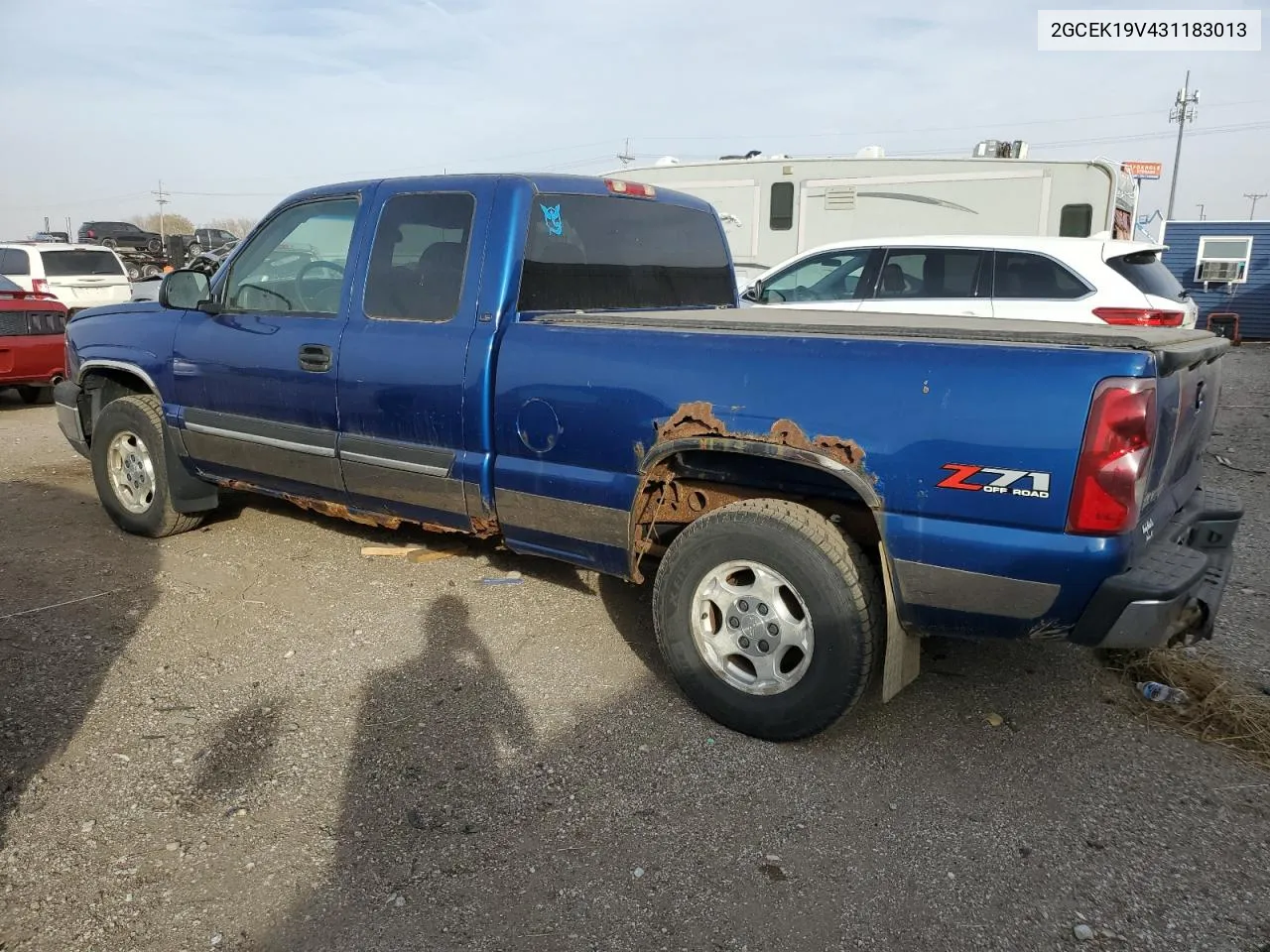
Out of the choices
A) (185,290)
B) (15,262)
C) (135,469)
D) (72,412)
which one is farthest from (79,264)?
(185,290)

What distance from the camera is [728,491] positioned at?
344cm

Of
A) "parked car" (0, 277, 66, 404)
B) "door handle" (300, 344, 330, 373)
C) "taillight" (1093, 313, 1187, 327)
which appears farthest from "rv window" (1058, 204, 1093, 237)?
"parked car" (0, 277, 66, 404)

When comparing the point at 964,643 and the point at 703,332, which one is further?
the point at 964,643

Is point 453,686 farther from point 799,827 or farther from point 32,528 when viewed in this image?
point 32,528

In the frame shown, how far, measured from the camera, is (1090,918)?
7.85ft

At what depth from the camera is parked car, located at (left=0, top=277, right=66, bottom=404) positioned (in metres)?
9.61

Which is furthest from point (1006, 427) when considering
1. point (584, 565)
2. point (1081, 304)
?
point (1081, 304)

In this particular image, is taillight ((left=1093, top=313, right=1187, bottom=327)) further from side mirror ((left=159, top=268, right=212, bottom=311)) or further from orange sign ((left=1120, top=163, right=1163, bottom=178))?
orange sign ((left=1120, top=163, right=1163, bottom=178))

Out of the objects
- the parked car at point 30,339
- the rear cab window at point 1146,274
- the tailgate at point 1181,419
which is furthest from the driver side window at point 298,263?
the parked car at point 30,339

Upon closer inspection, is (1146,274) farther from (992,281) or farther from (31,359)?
(31,359)

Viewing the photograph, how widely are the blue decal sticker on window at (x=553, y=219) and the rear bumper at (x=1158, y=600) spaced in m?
2.55

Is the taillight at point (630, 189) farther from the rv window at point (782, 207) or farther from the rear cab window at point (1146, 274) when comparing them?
the rv window at point (782, 207)

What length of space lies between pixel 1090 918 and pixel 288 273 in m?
4.17

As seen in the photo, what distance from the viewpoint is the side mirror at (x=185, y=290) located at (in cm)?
469
